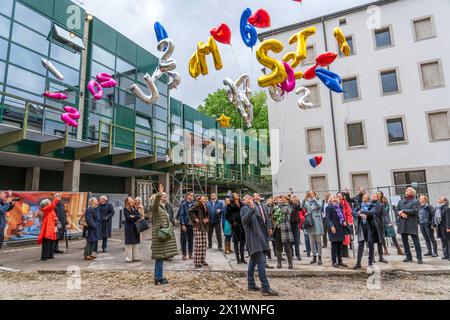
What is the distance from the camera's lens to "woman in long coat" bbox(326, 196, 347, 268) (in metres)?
7.08

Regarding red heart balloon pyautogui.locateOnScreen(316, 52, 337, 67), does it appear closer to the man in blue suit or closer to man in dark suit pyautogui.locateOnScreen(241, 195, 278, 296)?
the man in blue suit

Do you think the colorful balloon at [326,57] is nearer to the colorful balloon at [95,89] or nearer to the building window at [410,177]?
the colorful balloon at [95,89]

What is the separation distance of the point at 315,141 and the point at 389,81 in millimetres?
5558

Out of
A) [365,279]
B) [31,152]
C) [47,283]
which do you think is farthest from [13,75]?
[365,279]

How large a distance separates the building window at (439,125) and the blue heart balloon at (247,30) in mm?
13121

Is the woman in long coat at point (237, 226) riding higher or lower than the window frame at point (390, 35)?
lower

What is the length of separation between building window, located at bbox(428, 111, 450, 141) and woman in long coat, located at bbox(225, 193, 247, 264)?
14.1 m

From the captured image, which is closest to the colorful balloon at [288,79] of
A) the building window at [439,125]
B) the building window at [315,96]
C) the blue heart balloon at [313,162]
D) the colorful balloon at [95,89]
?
the colorful balloon at [95,89]

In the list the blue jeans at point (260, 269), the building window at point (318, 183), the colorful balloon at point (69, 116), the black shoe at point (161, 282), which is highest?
the colorful balloon at point (69, 116)

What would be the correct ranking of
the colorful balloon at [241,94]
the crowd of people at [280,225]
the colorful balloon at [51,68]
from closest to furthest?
the crowd of people at [280,225] < the colorful balloon at [241,94] < the colorful balloon at [51,68]

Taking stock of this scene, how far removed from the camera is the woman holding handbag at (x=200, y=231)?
718cm

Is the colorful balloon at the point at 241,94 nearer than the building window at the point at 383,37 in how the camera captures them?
Yes

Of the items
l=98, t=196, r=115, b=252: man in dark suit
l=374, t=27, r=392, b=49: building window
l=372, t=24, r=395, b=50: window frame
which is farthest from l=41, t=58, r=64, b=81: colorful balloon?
l=374, t=27, r=392, b=49: building window
